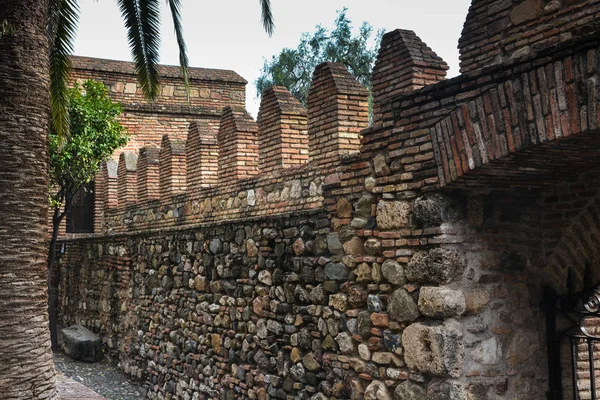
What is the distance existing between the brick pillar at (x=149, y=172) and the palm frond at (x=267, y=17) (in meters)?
4.82

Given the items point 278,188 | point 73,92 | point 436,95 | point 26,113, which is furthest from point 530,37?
point 73,92

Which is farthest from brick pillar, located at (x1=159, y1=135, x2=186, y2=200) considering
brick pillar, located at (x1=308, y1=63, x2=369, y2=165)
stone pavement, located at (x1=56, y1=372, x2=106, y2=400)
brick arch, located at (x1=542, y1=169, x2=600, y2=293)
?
brick arch, located at (x1=542, y1=169, x2=600, y2=293)

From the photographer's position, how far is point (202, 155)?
9.53 m

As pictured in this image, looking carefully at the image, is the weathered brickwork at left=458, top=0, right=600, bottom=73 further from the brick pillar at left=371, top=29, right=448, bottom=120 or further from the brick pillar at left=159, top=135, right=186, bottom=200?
the brick pillar at left=159, top=135, right=186, bottom=200

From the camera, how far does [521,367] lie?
15.1 feet

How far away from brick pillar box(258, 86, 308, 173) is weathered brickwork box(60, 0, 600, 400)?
0.34m

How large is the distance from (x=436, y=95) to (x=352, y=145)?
7.70 ft

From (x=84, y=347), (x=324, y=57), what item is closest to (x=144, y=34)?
(x=84, y=347)

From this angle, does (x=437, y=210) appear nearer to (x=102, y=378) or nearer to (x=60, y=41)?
(x=60, y=41)

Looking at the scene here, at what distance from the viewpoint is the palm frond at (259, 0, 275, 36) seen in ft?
24.0

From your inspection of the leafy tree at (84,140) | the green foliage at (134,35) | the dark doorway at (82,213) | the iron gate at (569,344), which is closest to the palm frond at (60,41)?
the green foliage at (134,35)

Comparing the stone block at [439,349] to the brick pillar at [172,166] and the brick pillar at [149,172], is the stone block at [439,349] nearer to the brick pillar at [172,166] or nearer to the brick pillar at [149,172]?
the brick pillar at [172,166]

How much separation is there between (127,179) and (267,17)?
20.7ft

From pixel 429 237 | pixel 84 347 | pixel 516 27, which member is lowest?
pixel 84 347
